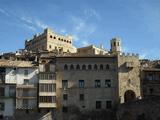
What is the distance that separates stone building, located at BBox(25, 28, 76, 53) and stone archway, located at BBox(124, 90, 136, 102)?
128ft

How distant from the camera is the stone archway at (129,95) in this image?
2900 inches

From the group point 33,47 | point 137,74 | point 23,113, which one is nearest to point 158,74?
point 137,74

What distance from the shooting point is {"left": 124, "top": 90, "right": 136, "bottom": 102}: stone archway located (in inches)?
2900

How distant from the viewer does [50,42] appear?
113125mm

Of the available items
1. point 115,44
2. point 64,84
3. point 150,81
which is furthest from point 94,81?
point 115,44

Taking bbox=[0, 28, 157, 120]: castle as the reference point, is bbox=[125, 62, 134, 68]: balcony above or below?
above

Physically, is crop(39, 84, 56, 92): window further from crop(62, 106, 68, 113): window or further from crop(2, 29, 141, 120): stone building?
crop(62, 106, 68, 113): window

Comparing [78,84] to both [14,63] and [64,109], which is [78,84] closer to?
[64,109]

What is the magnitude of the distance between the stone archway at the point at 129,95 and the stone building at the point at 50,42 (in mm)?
39039

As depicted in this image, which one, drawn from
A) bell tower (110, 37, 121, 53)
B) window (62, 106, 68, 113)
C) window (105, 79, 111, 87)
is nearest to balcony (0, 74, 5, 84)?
window (62, 106, 68, 113)

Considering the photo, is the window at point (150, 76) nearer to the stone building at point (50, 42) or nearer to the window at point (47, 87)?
the window at point (47, 87)

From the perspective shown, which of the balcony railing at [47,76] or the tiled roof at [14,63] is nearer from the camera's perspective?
the balcony railing at [47,76]

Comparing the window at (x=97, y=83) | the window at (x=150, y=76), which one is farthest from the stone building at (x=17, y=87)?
the window at (x=150, y=76)

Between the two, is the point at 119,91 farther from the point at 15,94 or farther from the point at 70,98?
the point at 15,94
